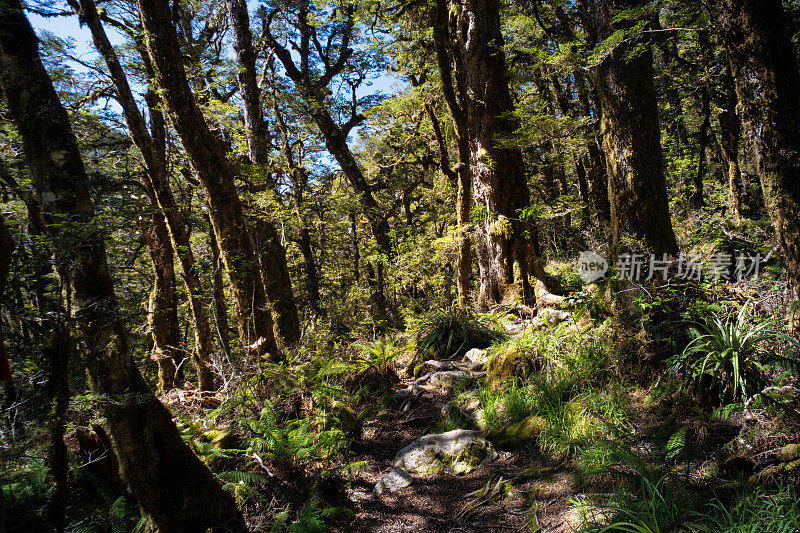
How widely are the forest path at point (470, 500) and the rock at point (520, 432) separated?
0.11 metres

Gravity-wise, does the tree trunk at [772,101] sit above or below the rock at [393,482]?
above

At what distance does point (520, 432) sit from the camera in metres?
4.21

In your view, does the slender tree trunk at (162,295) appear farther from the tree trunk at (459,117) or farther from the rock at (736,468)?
the rock at (736,468)

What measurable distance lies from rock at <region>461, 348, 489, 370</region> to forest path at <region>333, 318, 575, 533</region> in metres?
1.89

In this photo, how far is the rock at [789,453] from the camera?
2.49 meters

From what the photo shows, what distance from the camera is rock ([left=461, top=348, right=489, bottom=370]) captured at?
6.04 meters

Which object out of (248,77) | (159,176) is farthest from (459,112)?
(159,176)

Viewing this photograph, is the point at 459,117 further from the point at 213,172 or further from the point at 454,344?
the point at 213,172

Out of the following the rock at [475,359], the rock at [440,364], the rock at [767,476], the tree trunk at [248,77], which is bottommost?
the rock at [440,364]

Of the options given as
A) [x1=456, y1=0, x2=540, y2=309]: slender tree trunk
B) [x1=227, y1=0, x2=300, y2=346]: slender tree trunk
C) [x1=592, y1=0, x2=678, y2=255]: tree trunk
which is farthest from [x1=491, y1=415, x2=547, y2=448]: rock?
[x1=227, y1=0, x2=300, y2=346]: slender tree trunk

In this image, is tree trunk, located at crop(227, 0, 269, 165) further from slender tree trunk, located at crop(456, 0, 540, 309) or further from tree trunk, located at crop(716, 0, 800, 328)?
tree trunk, located at crop(716, 0, 800, 328)

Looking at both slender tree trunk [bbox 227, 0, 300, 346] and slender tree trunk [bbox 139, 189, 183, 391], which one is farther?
slender tree trunk [bbox 139, 189, 183, 391]

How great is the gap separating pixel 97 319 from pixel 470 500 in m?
3.42
